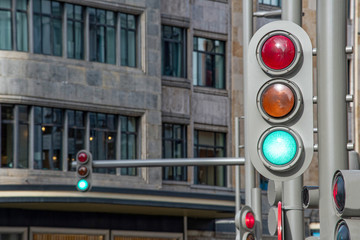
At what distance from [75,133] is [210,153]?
691 cm

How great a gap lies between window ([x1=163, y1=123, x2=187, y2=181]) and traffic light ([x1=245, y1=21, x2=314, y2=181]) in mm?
32324

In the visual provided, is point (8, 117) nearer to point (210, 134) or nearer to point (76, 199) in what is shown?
point (76, 199)

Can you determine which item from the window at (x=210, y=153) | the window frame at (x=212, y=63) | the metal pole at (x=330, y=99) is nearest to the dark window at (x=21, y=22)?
the window frame at (x=212, y=63)

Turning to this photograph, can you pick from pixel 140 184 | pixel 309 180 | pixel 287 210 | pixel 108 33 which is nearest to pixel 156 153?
pixel 140 184

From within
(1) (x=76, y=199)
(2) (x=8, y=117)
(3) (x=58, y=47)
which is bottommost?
(1) (x=76, y=199)

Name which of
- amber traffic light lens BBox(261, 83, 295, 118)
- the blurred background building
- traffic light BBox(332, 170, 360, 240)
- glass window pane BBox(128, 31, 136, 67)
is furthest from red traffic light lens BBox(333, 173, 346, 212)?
glass window pane BBox(128, 31, 136, 67)

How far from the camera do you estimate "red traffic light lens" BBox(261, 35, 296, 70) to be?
5914 millimetres

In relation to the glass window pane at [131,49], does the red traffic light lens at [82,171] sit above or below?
below

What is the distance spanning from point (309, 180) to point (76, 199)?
12286 mm

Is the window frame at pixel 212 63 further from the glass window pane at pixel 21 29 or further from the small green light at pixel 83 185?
the small green light at pixel 83 185

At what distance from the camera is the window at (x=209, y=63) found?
→ 39.8 m

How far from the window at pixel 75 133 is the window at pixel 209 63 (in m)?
6.45

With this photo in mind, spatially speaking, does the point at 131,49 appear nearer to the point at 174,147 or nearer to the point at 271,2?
the point at 174,147

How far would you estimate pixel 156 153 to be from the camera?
3734 centimetres
